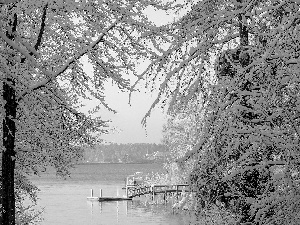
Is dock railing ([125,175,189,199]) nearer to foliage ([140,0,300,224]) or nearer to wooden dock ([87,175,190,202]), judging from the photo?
wooden dock ([87,175,190,202])

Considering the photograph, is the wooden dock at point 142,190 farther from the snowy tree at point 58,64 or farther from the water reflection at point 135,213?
the snowy tree at point 58,64

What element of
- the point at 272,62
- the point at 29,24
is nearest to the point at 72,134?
the point at 29,24

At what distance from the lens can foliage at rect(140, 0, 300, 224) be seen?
19.2 ft

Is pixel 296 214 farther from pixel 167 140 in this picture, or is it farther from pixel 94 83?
pixel 167 140

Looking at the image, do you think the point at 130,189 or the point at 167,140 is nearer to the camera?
the point at 167,140

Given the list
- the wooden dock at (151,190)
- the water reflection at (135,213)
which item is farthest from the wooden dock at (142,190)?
the water reflection at (135,213)

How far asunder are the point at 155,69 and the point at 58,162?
21.8ft

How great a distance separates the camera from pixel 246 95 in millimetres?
7230

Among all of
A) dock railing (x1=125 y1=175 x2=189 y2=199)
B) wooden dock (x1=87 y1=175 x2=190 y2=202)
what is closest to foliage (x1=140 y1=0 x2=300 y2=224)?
dock railing (x1=125 y1=175 x2=189 y2=199)

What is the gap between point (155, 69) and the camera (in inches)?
254

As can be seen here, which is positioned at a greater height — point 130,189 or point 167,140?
point 167,140

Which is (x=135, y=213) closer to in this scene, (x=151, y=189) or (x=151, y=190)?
(x=151, y=190)

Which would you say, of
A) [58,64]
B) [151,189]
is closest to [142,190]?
[151,189]

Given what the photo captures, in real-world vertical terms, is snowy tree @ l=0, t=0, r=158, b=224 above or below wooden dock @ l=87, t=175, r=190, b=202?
above
